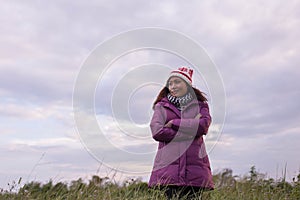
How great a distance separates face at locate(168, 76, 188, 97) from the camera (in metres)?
6.20

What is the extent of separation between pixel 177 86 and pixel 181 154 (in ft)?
3.26

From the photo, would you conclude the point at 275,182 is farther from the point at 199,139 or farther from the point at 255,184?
the point at 199,139

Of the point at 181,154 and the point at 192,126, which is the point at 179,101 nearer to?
the point at 192,126

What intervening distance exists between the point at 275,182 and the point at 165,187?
273 centimetres

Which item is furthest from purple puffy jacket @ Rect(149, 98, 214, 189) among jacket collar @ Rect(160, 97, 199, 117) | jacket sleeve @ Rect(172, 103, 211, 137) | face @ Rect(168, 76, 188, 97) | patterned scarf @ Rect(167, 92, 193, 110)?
face @ Rect(168, 76, 188, 97)

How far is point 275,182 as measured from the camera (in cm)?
761

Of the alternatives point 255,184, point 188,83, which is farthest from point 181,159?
point 255,184

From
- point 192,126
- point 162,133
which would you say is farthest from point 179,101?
point 162,133

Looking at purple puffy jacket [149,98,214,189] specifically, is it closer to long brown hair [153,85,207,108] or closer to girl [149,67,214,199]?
girl [149,67,214,199]

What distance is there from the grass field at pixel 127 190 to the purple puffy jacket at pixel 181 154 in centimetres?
24

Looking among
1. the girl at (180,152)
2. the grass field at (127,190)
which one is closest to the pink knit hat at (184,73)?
the girl at (180,152)

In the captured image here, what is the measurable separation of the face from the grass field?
1.38 meters

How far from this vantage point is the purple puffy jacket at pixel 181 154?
571cm

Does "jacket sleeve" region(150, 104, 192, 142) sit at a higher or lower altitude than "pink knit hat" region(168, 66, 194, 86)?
lower
